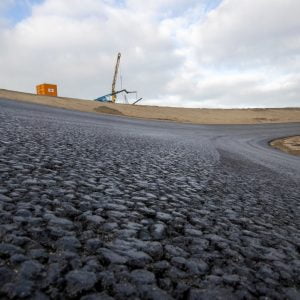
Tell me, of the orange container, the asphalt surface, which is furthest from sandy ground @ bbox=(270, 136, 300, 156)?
the orange container

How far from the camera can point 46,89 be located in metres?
53.6

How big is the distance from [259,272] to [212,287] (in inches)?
12.0

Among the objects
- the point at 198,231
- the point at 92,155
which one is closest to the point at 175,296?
the point at 198,231

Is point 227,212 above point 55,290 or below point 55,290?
below

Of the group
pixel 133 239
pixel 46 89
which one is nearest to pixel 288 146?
pixel 133 239

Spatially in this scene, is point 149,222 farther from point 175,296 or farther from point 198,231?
point 175,296

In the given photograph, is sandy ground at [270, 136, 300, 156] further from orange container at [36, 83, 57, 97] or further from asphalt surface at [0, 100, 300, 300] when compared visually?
orange container at [36, 83, 57, 97]

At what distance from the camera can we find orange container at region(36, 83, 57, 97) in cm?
5338

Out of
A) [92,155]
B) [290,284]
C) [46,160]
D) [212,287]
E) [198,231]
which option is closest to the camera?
[212,287]

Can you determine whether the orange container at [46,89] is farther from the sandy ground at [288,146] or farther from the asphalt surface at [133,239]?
the asphalt surface at [133,239]

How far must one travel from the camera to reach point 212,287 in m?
1.14

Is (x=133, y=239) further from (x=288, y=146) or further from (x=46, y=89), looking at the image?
(x=46, y=89)

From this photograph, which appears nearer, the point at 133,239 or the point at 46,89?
the point at 133,239

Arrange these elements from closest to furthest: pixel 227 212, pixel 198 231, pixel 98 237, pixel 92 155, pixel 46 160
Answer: pixel 98 237 < pixel 198 231 < pixel 227 212 < pixel 46 160 < pixel 92 155
